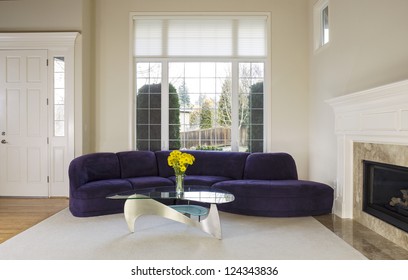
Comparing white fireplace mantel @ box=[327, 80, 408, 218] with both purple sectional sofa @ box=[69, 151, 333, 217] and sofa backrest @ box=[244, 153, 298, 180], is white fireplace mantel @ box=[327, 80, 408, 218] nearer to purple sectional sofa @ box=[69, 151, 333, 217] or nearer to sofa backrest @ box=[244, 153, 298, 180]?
purple sectional sofa @ box=[69, 151, 333, 217]

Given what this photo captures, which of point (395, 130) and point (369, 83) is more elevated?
point (369, 83)

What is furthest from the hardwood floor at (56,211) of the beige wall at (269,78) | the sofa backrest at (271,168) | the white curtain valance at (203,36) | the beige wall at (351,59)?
the white curtain valance at (203,36)

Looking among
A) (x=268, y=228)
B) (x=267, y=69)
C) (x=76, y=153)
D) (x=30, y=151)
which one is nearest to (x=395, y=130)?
(x=268, y=228)

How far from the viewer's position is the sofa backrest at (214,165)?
4.45 metres

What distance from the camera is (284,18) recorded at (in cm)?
489

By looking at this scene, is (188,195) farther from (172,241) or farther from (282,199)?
(282,199)

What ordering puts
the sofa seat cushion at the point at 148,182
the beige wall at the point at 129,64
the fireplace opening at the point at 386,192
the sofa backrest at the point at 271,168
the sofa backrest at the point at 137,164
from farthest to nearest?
the beige wall at the point at 129,64
the sofa backrest at the point at 137,164
the sofa backrest at the point at 271,168
the sofa seat cushion at the point at 148,182
the fireplace opening at the point at 386,192

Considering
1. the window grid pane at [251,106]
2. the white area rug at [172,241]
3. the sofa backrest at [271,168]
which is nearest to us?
the white area rug at [172,241]

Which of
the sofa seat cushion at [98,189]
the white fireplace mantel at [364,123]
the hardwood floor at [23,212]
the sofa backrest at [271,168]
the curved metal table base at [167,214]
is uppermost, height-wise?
the white fireplace mantel at [364,123]

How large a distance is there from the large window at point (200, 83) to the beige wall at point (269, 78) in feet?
0.67

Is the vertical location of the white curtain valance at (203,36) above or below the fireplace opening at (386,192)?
above

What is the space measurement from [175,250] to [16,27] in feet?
14.7

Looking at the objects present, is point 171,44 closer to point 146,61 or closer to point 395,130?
point 146,61

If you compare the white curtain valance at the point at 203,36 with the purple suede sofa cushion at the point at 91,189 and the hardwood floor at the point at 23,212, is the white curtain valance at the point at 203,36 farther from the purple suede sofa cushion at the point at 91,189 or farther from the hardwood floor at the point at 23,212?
the hardwood floor at the point at 23,212
